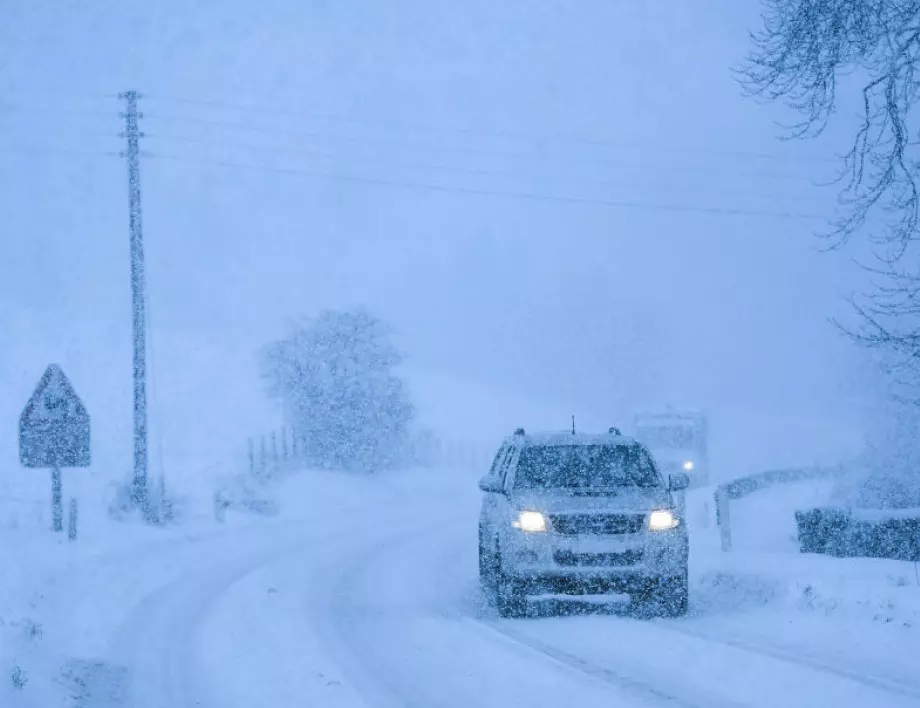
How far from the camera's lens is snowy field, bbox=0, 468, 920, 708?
7.97m

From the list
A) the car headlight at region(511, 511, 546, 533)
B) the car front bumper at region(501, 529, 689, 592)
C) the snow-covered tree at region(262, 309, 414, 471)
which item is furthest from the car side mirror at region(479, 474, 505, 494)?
the snow-covered tree at region(262, 309, 414, 471)

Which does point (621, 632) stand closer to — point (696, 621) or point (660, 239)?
point (696, 621)

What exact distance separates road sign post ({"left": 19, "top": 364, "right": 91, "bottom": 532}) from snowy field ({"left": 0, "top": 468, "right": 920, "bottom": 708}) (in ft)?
4.54

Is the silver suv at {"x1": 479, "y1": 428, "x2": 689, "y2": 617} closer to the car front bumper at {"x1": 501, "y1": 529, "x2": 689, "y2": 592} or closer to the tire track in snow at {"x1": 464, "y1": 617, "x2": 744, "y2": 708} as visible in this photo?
the car front bumper at {"x1": 501, "y1": 529, "x2": 689, "y2": 592}

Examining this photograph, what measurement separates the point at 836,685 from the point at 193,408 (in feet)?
165

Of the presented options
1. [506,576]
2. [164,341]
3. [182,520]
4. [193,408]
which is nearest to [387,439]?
[182,520]

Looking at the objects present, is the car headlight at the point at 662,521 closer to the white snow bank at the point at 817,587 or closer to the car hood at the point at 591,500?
the car hood at the point at 591,500

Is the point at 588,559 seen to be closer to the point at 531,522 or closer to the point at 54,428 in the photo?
the point at 531,522

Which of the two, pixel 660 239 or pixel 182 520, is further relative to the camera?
pixel 660 239

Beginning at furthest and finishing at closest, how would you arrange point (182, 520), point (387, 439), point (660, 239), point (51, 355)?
1. point (660, 239)
2. point (51, 355)
3. point (387, 439)
4. point (182, 520)

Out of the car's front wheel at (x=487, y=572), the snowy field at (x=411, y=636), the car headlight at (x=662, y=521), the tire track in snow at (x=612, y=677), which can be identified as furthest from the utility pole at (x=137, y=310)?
the tire track in snow at (x=612, y=677)

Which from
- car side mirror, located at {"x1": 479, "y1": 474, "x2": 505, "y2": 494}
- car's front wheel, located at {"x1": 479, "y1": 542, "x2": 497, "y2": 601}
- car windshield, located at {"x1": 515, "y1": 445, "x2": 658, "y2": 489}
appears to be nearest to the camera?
car's front wheel, located at {"x1": 479, "y1": 542, "x2": 497, "y2": 601}

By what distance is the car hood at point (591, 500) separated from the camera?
11711 mm

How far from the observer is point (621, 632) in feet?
35.1
